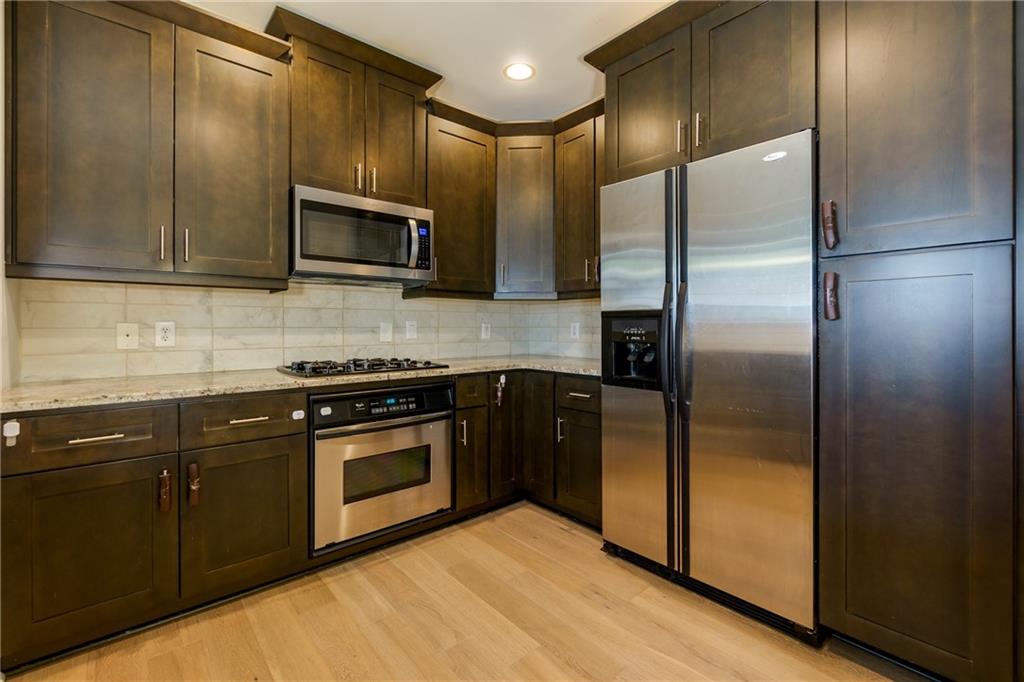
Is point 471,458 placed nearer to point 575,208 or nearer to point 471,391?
point 471,391

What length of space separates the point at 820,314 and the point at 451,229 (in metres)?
2.07

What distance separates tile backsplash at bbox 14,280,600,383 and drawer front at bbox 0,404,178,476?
61 cm

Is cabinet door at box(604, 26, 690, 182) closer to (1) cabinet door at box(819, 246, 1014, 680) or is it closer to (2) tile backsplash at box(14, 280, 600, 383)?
(1) cabinet door at box(819, 246, 1014, 680)

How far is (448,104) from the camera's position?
116 inches

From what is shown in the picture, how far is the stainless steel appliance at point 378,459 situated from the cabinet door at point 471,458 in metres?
0.06

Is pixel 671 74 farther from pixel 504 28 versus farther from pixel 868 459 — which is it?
pixel 868 459

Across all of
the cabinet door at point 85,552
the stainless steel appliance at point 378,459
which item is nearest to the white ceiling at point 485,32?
the stainless steel appliance at point 378,459

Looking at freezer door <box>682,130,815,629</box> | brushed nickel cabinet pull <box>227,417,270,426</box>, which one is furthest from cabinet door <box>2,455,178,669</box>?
freezer door <box>682,130,815,629</box>

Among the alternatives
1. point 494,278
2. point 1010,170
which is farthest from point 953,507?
point 494,278

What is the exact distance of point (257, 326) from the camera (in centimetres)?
249

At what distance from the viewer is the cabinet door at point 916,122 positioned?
4.36 ft

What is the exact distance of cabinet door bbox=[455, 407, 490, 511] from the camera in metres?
2.66

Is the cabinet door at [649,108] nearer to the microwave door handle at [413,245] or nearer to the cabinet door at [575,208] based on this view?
the cabinet door at [575,208]

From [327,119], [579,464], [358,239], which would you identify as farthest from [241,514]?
[327,119]
